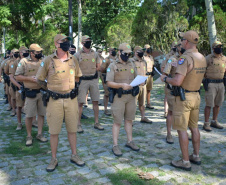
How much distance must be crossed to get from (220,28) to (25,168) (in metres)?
12.6

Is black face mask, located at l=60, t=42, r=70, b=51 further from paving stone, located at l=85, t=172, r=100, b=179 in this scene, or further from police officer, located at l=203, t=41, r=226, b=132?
police officer, located at l=203, t=41, r=226, b=132

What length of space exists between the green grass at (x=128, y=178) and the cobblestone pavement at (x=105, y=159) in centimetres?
3

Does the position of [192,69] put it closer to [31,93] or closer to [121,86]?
[121,86]

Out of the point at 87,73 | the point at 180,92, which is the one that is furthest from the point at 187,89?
the point at 87,73

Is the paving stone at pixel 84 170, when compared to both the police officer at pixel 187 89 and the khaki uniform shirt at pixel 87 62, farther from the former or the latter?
the khaki uniform shirt at pixel 87 62

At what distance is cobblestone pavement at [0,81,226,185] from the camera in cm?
392

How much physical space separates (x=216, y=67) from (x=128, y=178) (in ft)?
12.8

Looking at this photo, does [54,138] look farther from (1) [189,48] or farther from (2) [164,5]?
(2) [164,5]

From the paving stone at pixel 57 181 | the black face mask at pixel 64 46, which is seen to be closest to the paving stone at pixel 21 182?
the paving stone at pixel 57 181

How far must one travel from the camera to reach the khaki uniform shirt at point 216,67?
6168mm

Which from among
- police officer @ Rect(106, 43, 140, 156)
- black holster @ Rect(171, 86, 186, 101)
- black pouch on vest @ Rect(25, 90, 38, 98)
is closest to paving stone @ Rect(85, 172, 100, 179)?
police officer @ Rect(106, 43, 140, 156)

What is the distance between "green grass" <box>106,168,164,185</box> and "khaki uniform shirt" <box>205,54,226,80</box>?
3.59 m

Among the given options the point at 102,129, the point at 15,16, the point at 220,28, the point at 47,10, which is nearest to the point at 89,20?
the point at 47,10

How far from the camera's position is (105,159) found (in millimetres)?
4641
